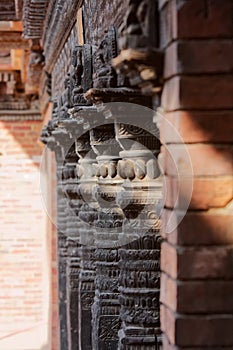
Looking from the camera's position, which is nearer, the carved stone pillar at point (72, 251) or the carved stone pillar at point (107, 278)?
the carved stone pillar at point (107, 278)

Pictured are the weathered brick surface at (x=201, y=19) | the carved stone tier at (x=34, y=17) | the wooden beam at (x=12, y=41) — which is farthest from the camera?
the wooden beam at (x=12, y=41)

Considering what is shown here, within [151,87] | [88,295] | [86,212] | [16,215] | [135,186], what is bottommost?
[16,215]

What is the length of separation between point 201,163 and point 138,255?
1248 mm

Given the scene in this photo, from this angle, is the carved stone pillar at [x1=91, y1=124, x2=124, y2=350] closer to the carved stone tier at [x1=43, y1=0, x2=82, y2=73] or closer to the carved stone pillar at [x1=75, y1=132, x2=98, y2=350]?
the carved stone pillar at [x1=75, y1=132, x2=98, y2=350]

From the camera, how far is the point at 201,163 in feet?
9.07

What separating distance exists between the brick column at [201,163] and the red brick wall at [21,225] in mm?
11268

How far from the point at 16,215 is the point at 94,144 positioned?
992 cm

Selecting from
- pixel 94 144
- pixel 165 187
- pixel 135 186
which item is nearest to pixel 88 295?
pixel 94 144

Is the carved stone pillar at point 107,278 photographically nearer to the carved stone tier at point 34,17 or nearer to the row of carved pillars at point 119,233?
the row of carved pillars at point 119,233

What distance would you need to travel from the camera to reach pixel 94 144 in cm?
450

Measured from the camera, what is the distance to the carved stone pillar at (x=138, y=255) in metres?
3.80

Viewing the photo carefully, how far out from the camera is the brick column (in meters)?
2.72

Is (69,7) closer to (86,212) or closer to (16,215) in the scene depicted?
(86,212)

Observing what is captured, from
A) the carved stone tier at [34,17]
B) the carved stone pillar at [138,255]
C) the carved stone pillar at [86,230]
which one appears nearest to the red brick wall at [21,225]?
the carved stone tier at [34,17]
